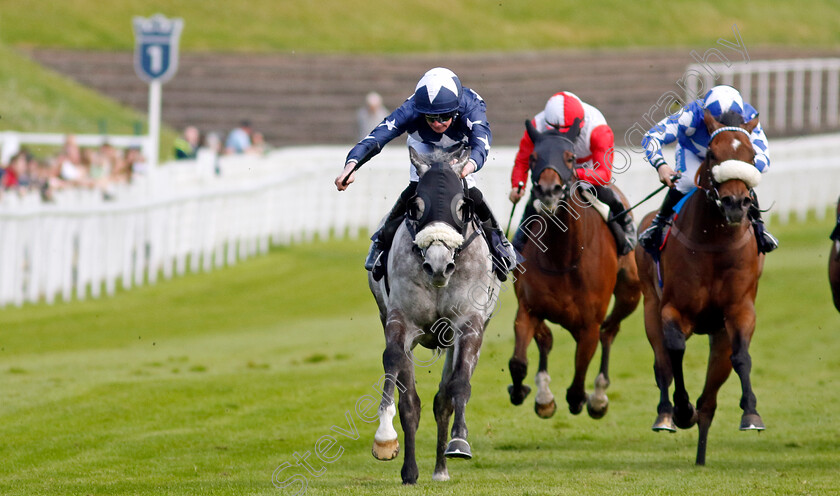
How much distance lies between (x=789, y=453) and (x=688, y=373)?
3.94 metres

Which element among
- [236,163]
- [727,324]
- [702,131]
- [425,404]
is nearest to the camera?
[727,324]

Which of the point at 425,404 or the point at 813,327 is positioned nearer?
the point at 425,404

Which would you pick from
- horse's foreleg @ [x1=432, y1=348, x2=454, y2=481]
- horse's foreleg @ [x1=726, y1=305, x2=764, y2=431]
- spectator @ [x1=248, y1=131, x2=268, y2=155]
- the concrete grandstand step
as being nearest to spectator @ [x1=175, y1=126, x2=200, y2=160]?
spectator @ [x1=248, y1=131, x2=268, y2=155]

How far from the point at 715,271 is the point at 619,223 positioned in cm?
182

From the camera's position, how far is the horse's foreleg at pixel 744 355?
7988mm

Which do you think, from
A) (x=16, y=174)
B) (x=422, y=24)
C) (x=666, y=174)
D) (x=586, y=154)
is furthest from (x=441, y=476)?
(x=422, y=24)

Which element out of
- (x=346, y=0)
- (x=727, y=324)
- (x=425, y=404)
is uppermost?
(x=346, y=0)

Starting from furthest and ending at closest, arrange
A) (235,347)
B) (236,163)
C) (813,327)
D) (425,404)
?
(236,163) < (813,327) < (235,347) < (425,404)

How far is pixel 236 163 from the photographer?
21.8m

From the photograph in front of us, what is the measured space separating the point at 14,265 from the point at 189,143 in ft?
23.5

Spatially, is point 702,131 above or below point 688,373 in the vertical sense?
above

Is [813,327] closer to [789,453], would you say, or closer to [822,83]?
[789,453]

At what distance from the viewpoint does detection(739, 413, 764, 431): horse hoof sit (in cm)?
788

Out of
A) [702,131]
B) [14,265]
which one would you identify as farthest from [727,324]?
[14,265]
